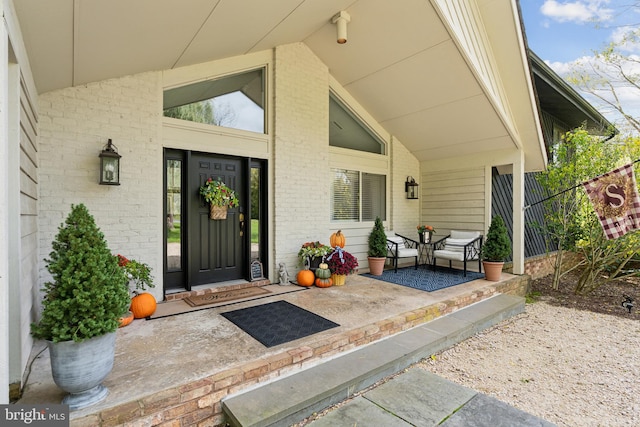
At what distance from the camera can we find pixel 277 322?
10.7ft

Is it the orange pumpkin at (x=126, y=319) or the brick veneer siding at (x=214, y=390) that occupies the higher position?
the orange pumpkin at (x=126, y=319)

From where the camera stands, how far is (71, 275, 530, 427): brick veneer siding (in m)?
1.86

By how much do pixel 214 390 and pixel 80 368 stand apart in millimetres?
795

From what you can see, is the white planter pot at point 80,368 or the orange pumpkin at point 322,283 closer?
the white planter pot at point 80,368

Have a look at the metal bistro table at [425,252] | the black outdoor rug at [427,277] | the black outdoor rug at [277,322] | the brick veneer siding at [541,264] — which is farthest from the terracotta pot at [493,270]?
the black outdoor rug at [277,322]

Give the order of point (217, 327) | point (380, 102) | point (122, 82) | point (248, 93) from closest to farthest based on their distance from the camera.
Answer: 1. point (217, 327)
2. point (122, 82)
3. point (248, 93)
4. point (380, 102)

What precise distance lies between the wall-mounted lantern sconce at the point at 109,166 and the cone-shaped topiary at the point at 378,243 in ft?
13.0

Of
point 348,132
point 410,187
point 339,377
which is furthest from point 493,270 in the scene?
point 339,377

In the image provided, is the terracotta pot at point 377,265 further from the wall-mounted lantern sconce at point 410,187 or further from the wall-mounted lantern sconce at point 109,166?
the wall-mounted lantern sconce at point 109,166

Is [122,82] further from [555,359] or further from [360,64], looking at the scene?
[555,359]

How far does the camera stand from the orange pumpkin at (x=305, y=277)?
4.69 meters

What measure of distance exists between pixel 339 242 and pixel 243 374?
3247 mm

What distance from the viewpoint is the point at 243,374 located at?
7.48ft

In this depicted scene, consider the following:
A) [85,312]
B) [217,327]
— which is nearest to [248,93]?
[217,327]
